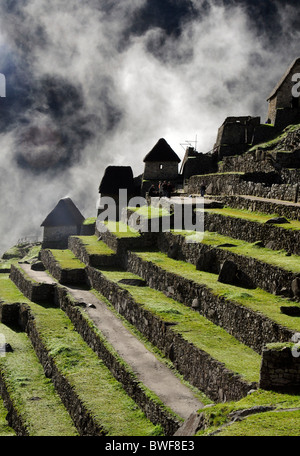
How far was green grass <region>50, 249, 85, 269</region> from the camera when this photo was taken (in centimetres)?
2895

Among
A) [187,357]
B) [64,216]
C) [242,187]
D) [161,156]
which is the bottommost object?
[187,357]

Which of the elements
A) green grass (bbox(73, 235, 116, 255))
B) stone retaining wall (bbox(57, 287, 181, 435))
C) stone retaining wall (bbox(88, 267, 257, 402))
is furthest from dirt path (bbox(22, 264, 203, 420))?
green grass (bbox(73, 235, 116, 255))

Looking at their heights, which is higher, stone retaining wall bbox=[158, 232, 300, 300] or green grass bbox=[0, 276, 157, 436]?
stone retaining wall bbox=[158, 232, 300, 300]

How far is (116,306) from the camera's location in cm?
2253

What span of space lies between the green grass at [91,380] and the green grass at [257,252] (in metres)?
5.94

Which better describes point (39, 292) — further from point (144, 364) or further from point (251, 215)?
point (144, 364)

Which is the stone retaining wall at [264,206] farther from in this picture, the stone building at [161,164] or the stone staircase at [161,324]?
the stone building at [161,164]

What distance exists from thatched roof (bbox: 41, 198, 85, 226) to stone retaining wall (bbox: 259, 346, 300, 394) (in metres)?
30.3

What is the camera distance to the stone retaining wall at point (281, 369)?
11.4m


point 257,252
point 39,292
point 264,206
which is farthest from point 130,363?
point 39,292

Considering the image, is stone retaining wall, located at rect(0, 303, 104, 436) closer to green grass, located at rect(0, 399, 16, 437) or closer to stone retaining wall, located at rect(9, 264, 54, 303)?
green grass, located at rect(0, 399, 16, 437)

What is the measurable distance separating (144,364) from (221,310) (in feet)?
9.11

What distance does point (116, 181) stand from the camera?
146ft
